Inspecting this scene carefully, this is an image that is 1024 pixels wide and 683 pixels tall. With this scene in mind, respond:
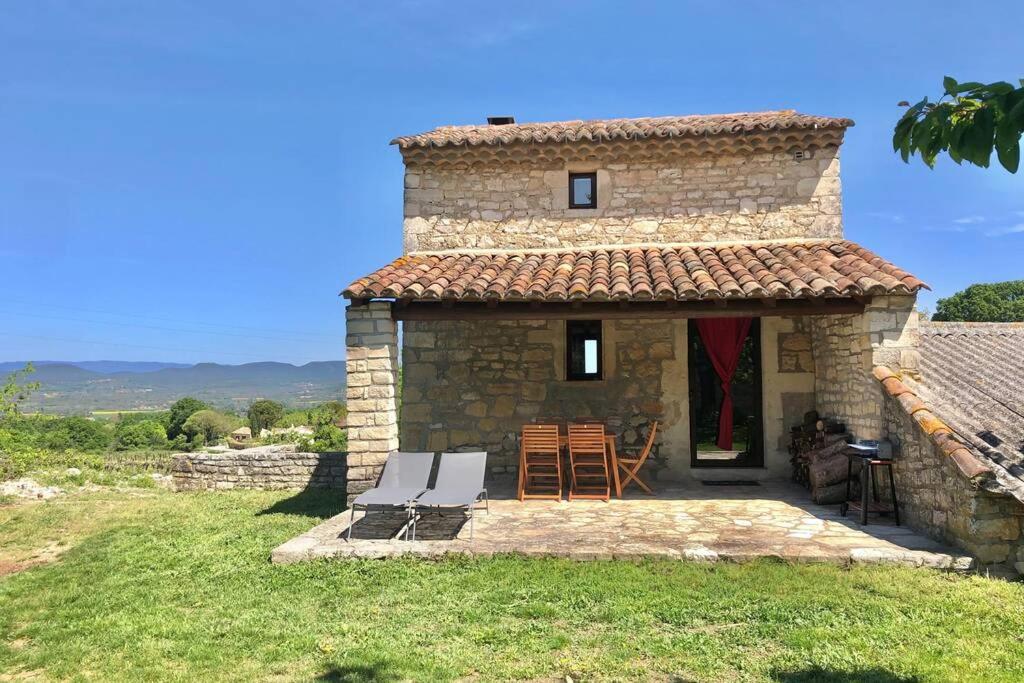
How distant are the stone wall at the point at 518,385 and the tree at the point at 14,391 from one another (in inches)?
302

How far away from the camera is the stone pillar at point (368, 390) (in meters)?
6.95

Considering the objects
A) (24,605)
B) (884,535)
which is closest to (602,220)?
(884,535)

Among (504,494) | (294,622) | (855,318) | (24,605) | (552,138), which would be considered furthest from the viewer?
(552,138)

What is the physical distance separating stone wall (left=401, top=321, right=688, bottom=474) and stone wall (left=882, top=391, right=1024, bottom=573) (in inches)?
119

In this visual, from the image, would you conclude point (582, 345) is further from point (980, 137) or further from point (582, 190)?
point (980, 137)

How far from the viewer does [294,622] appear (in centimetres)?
401

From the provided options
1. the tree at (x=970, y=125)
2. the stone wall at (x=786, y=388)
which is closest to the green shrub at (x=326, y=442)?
the stone wall at (x=786, y=388)

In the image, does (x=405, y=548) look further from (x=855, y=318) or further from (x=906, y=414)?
(x=855, y=318)

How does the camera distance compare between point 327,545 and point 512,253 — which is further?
point 512,253

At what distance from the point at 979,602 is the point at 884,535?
1.30 metres

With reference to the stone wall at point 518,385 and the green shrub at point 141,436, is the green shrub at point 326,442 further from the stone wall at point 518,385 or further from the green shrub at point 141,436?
the green shrub at point 141,436

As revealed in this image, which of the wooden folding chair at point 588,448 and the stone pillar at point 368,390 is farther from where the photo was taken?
the wooden folding chair at point 588,448

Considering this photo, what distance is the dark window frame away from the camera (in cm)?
880

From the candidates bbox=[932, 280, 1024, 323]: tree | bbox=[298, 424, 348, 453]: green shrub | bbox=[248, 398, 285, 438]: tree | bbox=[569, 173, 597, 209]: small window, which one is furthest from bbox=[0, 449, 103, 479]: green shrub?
bbox=[932, 280, 1024, 323]: tree
